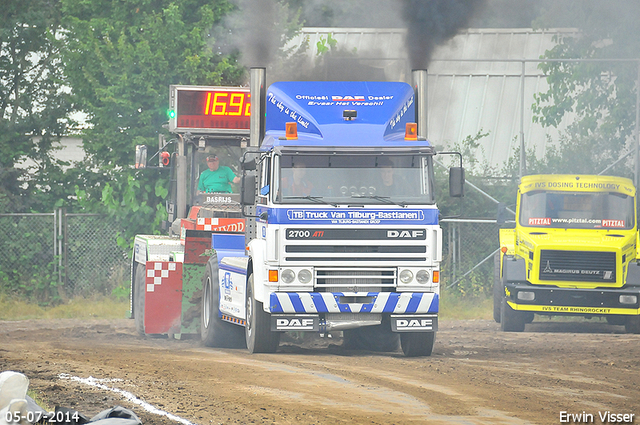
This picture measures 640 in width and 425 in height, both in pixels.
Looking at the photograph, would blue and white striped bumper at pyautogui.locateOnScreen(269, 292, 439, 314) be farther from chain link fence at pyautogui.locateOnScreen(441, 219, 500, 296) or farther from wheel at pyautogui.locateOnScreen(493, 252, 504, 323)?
chain link fence at pyautogui.locateOnScreen(441, 219, 500, 296)

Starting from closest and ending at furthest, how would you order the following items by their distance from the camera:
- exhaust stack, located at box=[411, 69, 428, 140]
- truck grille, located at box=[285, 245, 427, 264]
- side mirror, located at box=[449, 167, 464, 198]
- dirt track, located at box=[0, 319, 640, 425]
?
dirt track, located at box=[0, 319, 640, 425], truck grille, located at box=[285, 245, 427, 264], side mirror, located at box=[449, 167, 464, 198], exhaust stack, located at box=[411, 69, 428, 140]

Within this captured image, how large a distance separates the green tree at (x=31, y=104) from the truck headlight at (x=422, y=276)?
46.7 ft

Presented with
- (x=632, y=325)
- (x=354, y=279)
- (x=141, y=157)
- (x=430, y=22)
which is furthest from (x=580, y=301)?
(x=141, y=157)

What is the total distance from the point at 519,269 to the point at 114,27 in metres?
11.1

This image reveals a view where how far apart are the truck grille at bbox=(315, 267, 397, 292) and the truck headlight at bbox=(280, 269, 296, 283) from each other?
0.31m

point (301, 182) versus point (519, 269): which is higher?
point (301, 182)

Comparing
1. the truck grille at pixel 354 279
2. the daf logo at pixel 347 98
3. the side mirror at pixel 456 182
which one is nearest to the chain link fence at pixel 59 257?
the daf logo at pixel 347 98

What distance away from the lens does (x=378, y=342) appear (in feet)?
47.8

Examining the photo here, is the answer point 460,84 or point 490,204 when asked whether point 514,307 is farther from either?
point 460,84

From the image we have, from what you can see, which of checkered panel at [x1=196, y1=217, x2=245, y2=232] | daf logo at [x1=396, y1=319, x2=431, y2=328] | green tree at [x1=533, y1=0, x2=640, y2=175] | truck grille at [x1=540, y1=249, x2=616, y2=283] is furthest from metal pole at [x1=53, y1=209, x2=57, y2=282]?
daf logo at [x1=396, y1=319, x2=431, y2=328]

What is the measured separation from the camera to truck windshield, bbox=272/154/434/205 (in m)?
12.4

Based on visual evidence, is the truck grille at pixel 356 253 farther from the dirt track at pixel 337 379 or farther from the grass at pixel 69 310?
the grass at pixel 69 310

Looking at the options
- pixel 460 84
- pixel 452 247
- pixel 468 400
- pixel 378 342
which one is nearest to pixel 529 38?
pixel 460 84

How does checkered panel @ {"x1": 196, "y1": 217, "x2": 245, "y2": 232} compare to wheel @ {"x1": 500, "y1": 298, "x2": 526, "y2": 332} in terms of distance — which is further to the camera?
wheel @ {"x1": 500, "y1": 298, "x2": 526, "y2": 332}
